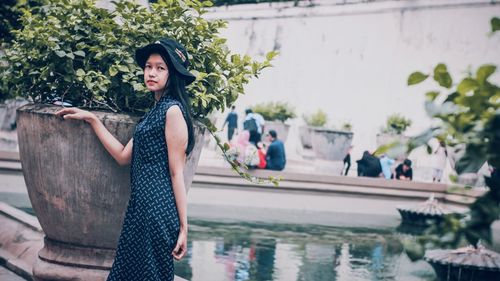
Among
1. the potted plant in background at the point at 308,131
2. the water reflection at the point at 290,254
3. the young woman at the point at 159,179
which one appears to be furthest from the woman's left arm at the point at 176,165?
the potted plant in background at the point at 308,131

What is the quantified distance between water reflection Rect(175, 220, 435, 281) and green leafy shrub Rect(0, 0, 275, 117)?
89.1 inches

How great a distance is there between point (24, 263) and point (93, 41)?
1608mm

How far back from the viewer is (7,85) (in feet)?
13.2

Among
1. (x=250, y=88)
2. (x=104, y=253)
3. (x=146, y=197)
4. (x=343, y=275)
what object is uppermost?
(x=250, y=88)

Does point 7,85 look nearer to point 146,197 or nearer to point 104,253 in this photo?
point 104,253

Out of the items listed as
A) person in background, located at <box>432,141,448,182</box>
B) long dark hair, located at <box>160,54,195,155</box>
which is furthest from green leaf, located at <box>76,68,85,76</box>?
person in background, located at <box>432,141,448,182</box>

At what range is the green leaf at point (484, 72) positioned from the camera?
1.31 meters

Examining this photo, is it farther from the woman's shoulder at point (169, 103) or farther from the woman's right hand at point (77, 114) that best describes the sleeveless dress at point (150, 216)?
the woman's right hand at point (77, 114)

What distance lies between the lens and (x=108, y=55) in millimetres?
3602

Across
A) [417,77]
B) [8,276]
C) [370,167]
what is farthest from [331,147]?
[417,77]

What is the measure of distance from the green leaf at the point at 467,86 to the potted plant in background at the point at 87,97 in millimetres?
2309

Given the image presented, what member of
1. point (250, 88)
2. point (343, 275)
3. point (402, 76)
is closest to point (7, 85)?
point (343, 275)

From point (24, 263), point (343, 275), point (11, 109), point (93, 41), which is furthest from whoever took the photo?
point (11, 109)

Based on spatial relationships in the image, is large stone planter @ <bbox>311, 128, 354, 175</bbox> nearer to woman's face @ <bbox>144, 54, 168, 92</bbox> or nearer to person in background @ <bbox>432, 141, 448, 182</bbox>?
person in background @ <bbox>432, 141, 448, 182</bbox>
